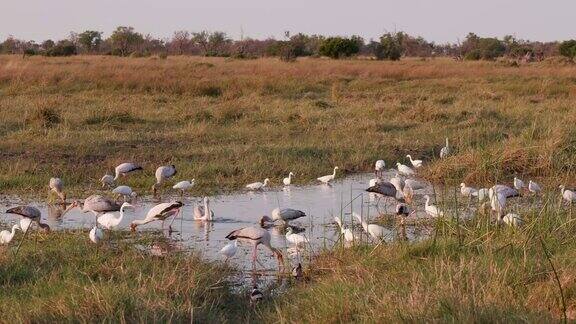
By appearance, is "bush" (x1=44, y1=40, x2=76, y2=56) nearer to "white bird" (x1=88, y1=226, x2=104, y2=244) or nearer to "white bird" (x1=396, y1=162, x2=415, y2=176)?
"white bird" (x1=396, y1=162, x2=415, y2=176)

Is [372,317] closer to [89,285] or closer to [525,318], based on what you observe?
[525,318]

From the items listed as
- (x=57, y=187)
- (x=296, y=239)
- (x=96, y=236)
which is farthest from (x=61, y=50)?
(x=96, y=236)

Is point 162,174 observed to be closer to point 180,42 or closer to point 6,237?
point 6,237

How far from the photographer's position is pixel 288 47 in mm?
48469

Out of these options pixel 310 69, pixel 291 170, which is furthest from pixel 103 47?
pixel 291 170

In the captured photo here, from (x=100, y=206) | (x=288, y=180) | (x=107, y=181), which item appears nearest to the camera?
(x=100, y=206)

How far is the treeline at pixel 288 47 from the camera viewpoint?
4781 centimetres

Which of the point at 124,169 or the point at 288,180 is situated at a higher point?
the point at 124,169

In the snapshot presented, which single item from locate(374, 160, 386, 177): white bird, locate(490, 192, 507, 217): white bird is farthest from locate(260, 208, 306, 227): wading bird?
locate(374, 160, 386, 177): white bird

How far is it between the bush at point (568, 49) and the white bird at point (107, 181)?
41.5 meters

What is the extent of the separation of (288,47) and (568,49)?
15741mm

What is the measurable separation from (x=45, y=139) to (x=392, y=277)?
26.8 feet

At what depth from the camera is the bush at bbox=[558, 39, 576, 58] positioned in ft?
157

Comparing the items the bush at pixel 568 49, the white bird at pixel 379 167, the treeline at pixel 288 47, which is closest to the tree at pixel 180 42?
the treeline at pixel 288 47
